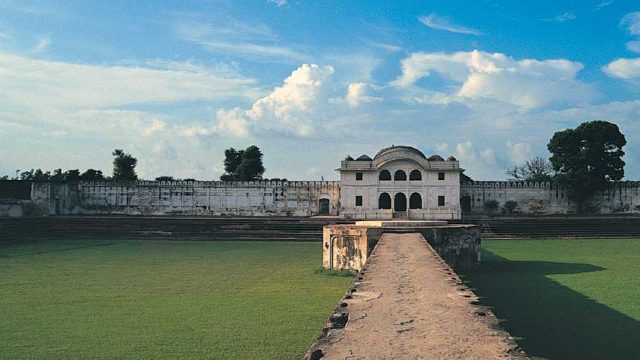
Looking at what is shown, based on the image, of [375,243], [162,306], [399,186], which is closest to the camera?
[162,306]

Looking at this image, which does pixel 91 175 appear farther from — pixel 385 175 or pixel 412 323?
pixel 412 323

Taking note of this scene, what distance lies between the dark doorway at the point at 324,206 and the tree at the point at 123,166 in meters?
17.2

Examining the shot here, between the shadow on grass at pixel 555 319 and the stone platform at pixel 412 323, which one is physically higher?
the stone platform at pixel 412 323

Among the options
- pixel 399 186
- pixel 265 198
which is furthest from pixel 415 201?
pixel 265 198

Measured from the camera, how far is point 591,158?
106 feet

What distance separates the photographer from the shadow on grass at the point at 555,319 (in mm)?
5703

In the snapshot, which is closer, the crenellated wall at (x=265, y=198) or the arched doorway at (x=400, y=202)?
the arched doorway at (x=400, y=202)

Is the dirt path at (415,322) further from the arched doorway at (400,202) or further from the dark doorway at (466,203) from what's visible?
the dark doorway at (466,203)

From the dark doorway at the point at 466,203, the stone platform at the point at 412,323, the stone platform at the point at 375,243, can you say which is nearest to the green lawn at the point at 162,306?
the stone platform at the point at 375,243

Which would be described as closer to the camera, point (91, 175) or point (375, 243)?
point (375, 243)

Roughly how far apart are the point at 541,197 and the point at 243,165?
72.3 ft

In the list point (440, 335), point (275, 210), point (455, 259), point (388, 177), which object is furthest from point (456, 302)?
point (275, 210)

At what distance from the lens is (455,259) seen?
12188mm

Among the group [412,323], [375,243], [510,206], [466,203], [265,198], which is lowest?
[412,323]
